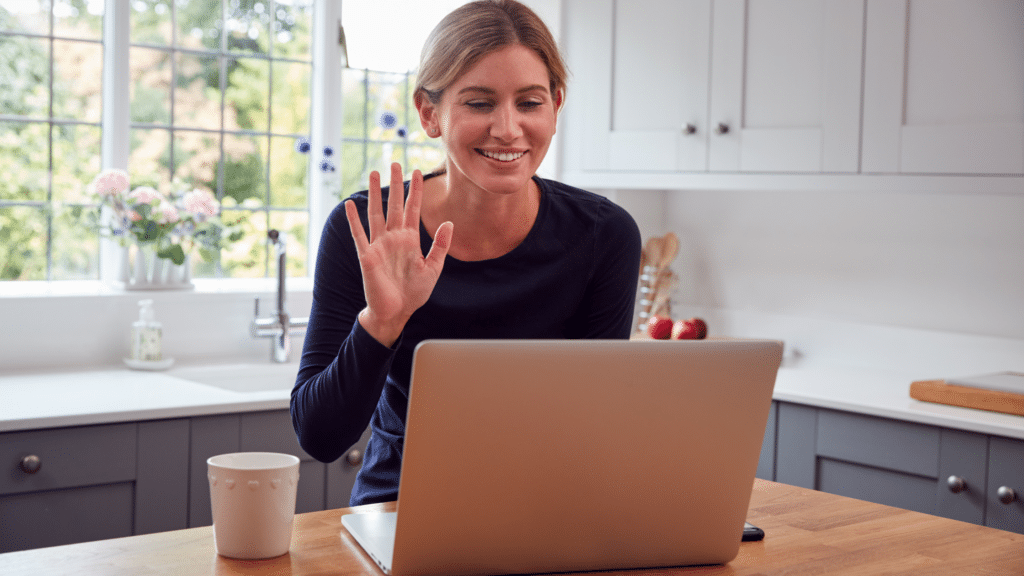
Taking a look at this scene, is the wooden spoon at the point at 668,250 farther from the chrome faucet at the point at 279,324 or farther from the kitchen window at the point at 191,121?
the chrome faucet at the point at 279,324

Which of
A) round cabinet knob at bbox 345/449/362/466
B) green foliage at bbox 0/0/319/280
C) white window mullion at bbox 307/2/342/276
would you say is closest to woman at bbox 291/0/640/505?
round cabinet knob at bbox 345/449/362/466

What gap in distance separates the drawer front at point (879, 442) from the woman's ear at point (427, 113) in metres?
1.40

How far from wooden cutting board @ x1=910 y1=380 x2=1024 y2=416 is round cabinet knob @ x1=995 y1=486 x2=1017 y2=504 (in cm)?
20

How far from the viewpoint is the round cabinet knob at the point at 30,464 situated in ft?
6.53

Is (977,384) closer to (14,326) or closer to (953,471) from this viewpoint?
(953,471)

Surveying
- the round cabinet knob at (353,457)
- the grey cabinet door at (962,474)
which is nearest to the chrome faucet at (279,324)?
the round cabinet knob at (353,457)

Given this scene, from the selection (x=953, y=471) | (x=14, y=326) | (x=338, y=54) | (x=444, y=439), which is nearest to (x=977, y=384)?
(x=953, y=471)

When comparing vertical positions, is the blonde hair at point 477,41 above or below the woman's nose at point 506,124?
above

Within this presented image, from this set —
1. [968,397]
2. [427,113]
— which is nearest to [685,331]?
[968,397]

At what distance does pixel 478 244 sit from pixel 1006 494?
133 centimetres

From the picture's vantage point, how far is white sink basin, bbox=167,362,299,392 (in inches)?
107

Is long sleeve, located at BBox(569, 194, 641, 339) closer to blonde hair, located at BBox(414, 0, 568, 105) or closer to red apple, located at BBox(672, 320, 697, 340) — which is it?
blonde hair, located at BBox(414, 0, 568, 105)

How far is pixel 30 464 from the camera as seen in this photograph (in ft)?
6.54

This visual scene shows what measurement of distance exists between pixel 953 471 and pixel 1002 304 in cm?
75
